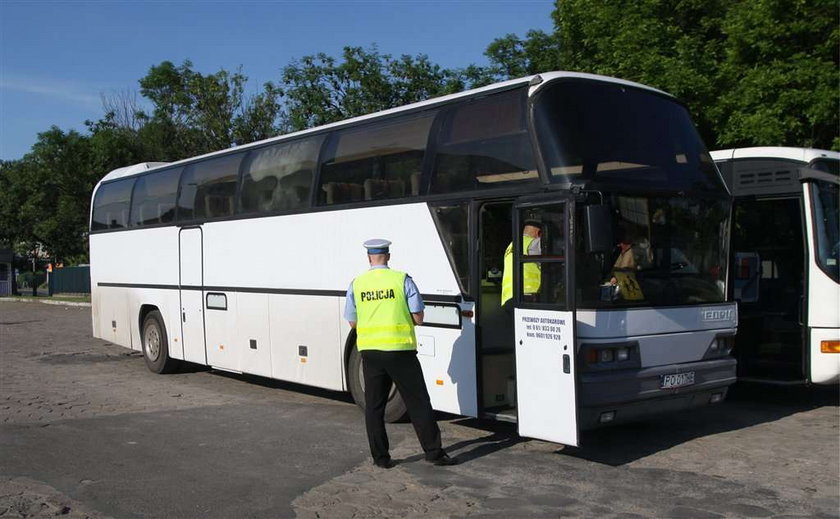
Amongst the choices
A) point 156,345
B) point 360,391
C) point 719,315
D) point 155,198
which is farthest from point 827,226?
point 156,345

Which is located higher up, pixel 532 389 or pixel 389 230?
pixel 389 230

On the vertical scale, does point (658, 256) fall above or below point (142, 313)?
above

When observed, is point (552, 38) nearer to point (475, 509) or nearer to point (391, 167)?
point (391, 167)

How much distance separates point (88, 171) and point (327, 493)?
36.0 meters

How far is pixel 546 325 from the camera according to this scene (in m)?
6.92

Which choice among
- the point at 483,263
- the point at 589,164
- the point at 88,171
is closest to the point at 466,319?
the point at 483,263

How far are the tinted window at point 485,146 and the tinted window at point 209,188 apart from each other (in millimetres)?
4621

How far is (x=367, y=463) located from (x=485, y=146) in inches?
127

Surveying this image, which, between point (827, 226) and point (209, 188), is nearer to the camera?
point (827, 226)

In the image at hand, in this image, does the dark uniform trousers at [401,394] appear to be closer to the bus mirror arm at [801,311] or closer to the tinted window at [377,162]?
the tinted window at [377,162]

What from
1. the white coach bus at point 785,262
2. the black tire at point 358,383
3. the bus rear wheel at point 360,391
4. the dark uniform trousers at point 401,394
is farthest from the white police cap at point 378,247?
the white coach bus at point 785,262

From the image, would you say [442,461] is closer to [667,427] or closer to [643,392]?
[643,392]

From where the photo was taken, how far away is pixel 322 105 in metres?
27.5

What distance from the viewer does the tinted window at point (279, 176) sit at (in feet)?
34.3
